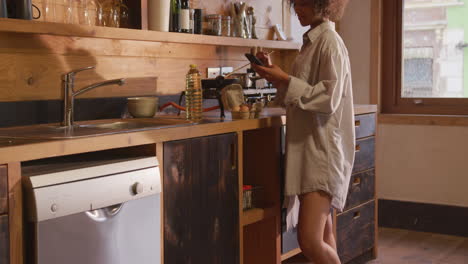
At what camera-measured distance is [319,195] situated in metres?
2.71

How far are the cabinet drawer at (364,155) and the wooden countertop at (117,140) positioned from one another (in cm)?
71

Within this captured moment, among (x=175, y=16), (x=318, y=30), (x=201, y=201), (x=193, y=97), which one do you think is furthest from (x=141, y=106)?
(x=318, y=30)

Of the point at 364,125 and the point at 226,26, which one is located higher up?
the point at 226,26

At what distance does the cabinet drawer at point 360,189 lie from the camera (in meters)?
3.55

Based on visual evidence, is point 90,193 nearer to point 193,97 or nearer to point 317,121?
point 193,97

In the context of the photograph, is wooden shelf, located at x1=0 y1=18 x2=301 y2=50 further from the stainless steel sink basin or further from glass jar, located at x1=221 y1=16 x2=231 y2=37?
the stainless steel sink basin

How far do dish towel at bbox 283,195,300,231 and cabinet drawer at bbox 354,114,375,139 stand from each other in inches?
29.2

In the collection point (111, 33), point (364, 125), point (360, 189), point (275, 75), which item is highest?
point (111, 33)

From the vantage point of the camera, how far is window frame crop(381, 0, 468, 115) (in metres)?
4.70

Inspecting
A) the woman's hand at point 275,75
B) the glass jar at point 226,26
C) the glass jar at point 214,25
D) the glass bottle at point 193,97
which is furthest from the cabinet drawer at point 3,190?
the glass jar at point 226,26

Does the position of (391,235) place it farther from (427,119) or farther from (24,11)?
(24,11)

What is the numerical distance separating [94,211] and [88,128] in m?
0.60

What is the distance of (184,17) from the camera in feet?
10.3

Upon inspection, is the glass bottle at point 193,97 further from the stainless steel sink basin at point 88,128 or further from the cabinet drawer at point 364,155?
the cabinet drawer at point 364,155
